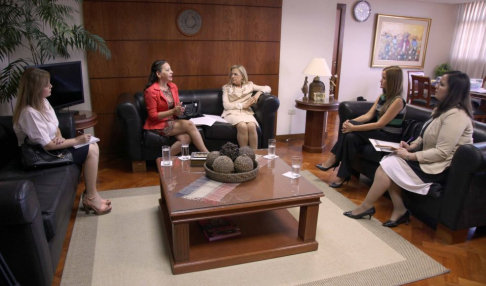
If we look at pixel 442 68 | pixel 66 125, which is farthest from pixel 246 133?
pixel 442 68

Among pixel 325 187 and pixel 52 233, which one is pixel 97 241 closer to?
pixel 52 233

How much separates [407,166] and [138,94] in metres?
2.76

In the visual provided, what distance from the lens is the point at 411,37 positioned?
6344 millimetres

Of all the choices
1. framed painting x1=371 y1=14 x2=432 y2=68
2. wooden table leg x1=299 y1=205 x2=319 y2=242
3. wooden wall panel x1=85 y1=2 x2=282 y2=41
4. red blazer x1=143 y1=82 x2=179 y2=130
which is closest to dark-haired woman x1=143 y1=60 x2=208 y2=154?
red blazer x1=143 y1=82 x2=179 y2=130

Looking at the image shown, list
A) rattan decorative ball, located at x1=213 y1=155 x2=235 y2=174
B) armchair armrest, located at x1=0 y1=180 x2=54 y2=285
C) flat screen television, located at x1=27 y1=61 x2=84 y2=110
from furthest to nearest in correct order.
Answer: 1. flat screen television, located at x1=27 y1=61 x2=84 y2=110
2. rattan decorative ball, located at x1=213 y1=155 x2=235 y2=174
3. armchair armrest, located at x1=0 y1=180 x2=54 y2=285

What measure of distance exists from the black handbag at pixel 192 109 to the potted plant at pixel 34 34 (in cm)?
96

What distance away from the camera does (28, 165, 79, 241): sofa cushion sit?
1747 millimetres

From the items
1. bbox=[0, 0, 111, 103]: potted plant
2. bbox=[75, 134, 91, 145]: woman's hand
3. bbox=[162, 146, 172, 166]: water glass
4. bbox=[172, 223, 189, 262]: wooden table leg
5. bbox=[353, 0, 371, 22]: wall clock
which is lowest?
bbox=[172, 223, 189, 262]: wooden table leg

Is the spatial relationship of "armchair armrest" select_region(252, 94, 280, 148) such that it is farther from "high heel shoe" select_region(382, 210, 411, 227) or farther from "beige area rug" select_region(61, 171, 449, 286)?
"high heel shoe" select_region(382, 210, 411, 227)

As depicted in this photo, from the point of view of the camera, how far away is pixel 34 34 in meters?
3.24

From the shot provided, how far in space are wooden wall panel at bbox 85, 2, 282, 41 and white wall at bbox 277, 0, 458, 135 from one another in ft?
1.00

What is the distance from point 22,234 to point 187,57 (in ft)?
9.77

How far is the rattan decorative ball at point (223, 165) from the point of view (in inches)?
84.0

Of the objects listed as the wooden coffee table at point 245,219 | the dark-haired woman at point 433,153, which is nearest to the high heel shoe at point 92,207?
the wooden coffee table at point 245,219
